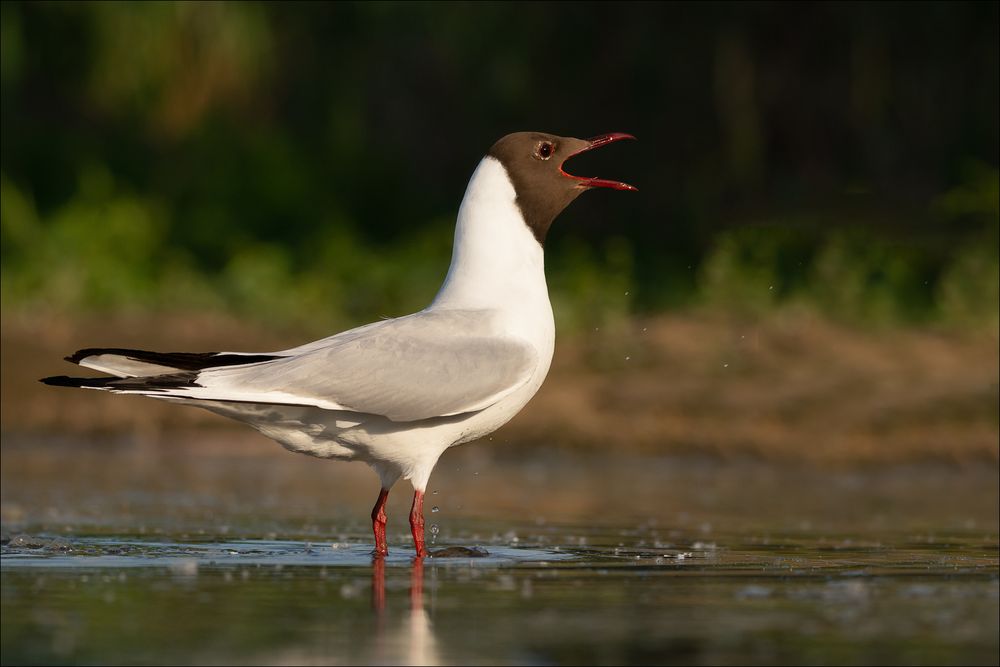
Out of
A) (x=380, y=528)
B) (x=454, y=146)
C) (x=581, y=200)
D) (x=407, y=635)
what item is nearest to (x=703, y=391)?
(x=380, y=528)

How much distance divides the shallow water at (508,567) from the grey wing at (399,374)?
62cm

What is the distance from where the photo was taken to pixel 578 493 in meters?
10.9

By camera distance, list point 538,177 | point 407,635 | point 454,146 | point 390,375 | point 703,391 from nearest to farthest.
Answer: point 407,635, point 390,375, point 538,177, point 703,391, point 454,146

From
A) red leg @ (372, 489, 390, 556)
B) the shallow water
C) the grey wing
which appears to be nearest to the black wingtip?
the grey wing

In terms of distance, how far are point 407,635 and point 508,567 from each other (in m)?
1.84

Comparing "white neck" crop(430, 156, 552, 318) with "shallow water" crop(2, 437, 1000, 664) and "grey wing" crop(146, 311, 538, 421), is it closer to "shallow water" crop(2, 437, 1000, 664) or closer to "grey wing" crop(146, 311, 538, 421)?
"grey wing" crop(146, 311, 538, 421)

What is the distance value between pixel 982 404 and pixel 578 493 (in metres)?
3.42

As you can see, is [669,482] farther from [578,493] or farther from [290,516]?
[290,516]

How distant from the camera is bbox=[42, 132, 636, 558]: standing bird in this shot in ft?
25.1

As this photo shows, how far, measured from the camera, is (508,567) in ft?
23.8

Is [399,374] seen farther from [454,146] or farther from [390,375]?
[454,146]

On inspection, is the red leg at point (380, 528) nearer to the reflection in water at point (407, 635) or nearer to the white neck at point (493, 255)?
the white neck at point (493, 255)

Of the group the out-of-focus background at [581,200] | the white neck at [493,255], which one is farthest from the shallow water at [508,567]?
the out-of-focus background at [581,200]

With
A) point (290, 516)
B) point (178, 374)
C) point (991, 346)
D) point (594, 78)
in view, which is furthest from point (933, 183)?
point (178, 374)
